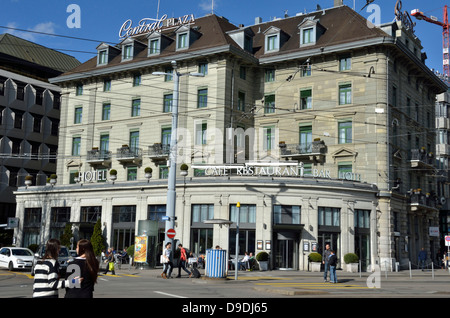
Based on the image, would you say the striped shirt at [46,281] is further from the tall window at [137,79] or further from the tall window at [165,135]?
the tall window at [137,79]

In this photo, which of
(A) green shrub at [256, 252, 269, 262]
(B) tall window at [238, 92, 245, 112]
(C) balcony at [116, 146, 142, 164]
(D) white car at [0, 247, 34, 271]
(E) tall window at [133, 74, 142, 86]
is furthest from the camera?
(E) tall window at [133, 74, 142, 86]

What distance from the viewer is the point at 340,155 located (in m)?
46.6

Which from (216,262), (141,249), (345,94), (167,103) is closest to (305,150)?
(345,94)

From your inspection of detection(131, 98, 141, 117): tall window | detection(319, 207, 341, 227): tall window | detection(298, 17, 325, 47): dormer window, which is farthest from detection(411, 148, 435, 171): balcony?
detection(131, 98, 141, 117): tall window

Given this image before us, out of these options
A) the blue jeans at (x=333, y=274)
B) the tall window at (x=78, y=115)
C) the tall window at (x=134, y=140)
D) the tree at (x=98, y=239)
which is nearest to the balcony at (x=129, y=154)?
the tall window at (x=134, y=140)

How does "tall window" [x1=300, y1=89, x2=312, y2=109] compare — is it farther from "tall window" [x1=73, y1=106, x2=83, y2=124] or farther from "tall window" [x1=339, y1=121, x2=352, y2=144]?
"tall window" [x1=73, y1=106, x2=83, y2=124]

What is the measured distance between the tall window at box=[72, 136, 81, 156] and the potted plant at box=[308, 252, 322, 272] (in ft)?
93.5

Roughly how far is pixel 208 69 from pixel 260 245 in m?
17.9

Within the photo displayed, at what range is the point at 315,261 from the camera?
38.4 metres

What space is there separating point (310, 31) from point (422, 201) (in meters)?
18.5

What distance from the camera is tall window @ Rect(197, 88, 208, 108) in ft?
163

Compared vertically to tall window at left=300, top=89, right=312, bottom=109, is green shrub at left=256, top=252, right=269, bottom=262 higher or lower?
lower

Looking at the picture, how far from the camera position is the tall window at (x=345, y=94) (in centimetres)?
4719
